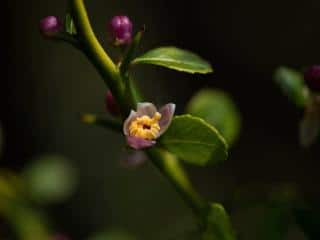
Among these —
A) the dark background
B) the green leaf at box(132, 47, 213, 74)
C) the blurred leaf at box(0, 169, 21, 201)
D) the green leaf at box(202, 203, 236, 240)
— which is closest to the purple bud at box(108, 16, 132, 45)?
the green leaf at box(132, 47, 213, 74)

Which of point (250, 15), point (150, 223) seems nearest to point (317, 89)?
point (150, 223)

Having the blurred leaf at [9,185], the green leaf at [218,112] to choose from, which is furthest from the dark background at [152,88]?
the green leaf at [218,112]

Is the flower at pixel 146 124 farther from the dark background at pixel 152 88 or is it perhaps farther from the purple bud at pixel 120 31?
the dark background at pixel 152 88

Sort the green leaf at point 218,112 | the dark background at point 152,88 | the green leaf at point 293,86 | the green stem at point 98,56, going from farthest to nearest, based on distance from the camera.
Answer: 1. the dark background at point 152,88
2. the green leaf at point 218,112
3. the green leaf at point 293,86
4. the green stem at point 98,56

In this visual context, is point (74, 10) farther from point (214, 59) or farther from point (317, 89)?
point (214, 59)

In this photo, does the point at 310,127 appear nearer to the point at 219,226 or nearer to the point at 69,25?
the point at 219,226
